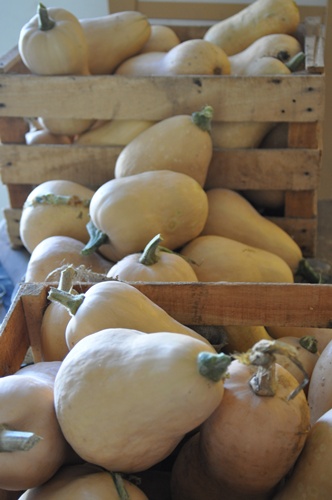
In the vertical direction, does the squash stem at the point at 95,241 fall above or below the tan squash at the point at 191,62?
below

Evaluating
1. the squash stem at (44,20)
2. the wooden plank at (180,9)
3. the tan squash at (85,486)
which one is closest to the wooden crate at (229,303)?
the tan squash at (85,486)

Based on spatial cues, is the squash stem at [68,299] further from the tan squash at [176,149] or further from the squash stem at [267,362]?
the tan squash at [176,149]

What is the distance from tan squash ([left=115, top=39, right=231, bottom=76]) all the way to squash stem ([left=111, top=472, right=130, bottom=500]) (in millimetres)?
996

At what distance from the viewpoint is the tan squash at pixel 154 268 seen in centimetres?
88

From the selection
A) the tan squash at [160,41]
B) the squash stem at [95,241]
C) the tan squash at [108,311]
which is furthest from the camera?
the tan squash at [160,41]

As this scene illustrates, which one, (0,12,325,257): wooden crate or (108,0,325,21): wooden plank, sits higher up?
(108,0,325,21): wooden plank

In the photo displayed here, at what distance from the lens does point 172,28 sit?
1.73 meters

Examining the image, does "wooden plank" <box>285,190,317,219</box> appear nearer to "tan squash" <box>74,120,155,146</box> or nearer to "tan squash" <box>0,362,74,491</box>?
"tan squash" <box>74,120,155,146</box>

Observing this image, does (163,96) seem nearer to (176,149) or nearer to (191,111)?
(191,111)

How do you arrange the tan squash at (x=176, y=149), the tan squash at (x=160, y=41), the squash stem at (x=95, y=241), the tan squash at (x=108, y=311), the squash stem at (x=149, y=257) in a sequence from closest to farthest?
the tan squash at (x=108, y=311), the squash stem at (x=149, y=257), the squash stem at (x=95, y=241), the tan squash at (x=176, y=149), the tan squash at (x=160, y=41)

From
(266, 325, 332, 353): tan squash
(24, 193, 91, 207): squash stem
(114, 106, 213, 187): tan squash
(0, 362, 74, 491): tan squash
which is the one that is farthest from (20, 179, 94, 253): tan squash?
(0, 362, 74, 491): tan squash

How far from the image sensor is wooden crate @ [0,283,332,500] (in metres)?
0.74

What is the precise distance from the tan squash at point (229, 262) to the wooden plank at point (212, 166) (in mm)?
258

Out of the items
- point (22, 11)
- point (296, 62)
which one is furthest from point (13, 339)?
point (22, 11)
